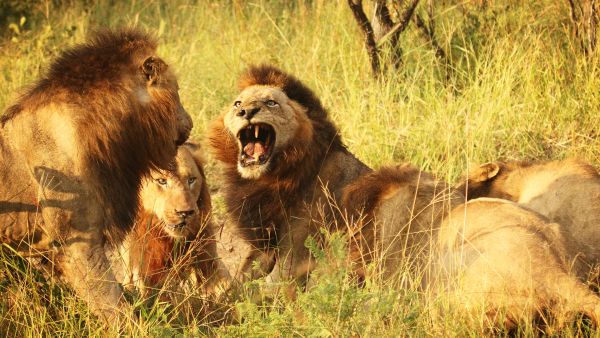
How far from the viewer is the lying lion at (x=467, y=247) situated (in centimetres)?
429

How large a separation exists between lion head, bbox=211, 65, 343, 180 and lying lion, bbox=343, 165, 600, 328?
1.87ft

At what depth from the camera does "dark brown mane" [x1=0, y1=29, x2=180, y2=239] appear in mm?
4555

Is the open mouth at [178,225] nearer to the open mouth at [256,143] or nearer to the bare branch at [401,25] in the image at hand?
the open mouth at [256,143]

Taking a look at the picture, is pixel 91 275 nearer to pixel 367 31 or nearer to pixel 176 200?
pixel 176 200

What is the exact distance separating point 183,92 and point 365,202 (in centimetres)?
387

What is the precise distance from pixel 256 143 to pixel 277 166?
0.22 meters

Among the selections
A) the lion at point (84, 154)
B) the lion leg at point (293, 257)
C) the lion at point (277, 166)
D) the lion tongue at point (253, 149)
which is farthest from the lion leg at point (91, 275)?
the lion tongue at point (253, 149)

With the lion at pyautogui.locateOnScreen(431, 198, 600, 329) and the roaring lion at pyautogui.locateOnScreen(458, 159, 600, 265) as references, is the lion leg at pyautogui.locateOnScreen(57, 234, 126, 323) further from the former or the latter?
the roaring lion at pyautogui.locateOnScreen(458, 159, 600, 265)

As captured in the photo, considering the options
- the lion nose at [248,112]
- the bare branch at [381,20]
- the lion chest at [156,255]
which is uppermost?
the lion nose at [248,112]

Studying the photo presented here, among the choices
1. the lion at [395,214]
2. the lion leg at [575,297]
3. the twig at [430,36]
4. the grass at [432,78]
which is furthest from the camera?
the twig at [430,36]

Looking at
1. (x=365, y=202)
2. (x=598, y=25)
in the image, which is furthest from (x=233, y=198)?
(x=598, y=25)

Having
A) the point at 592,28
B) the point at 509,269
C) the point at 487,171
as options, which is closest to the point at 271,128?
the point at 487,171

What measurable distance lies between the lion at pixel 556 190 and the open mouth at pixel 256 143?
3.84 ft

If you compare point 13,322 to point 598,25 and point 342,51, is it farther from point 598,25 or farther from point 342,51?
point 598,25
